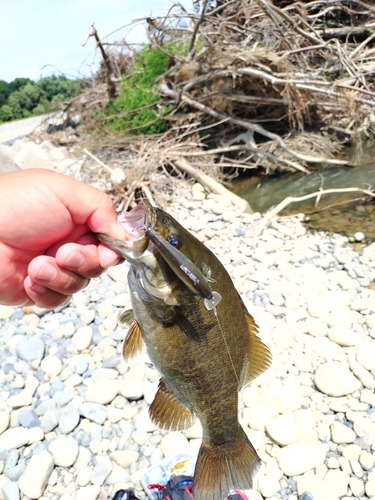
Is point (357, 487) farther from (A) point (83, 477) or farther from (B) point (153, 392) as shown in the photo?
(A) point (83, 477)

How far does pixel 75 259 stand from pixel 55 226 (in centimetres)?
26

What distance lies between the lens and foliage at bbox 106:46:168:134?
12.8 metres

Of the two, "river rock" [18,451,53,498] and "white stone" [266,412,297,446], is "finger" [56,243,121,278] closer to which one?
"river rock" [18,451,53,498]

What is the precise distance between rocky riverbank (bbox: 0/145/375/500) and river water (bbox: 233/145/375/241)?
7.33ft

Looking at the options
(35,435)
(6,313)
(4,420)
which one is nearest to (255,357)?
(35,435)

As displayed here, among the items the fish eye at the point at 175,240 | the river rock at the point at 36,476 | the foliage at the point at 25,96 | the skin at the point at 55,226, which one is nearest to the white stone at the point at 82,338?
the river rock at the point at 36,476

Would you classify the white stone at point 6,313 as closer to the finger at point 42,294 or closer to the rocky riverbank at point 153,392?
the rocky riverbank at point 153,392

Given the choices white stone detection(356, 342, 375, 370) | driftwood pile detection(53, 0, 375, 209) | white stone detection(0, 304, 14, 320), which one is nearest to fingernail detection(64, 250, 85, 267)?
white stone detection(356, 342, 375, 370)

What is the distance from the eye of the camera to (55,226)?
230 centimetres

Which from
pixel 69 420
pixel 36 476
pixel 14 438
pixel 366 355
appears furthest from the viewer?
pixel 366 355

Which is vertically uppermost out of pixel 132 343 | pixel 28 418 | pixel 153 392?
pixel 132 343

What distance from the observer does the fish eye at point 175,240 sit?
1.85 m

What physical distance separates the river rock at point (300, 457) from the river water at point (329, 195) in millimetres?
5012

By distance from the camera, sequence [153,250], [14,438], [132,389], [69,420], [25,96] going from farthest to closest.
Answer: [25,96], [132,389], [69,420], [14,438], [153,250]
